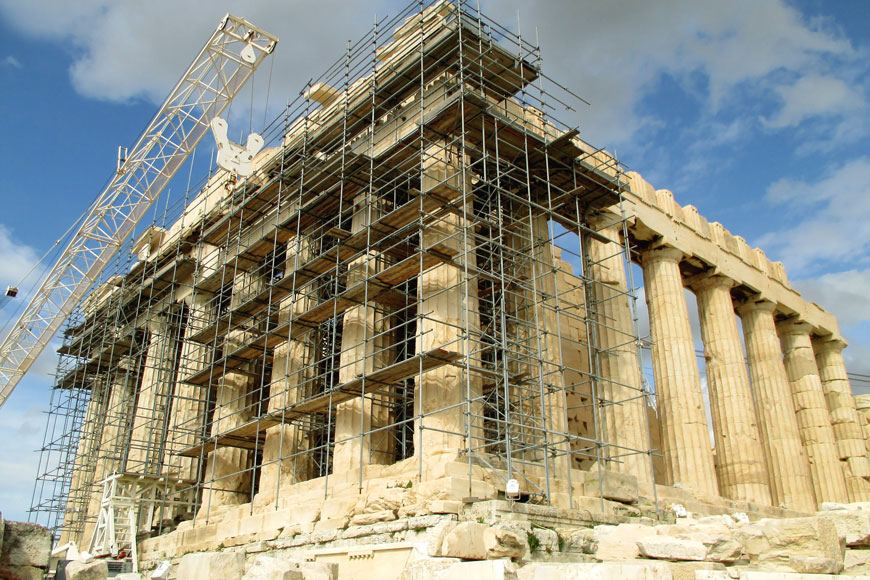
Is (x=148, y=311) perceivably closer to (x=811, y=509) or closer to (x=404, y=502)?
(x=404, y=502)

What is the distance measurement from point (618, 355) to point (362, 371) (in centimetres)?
789

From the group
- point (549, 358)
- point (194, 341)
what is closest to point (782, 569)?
point (549, 358)

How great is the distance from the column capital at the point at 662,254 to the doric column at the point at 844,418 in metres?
13.5

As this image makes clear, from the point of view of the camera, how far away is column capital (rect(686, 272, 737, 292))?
97.8 ft

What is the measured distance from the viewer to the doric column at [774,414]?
28298 mm

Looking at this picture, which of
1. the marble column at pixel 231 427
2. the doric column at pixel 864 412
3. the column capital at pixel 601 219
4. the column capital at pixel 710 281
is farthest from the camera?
the doric column at pixel 864 412

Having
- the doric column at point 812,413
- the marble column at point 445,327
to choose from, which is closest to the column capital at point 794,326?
the doric column at point 812,413

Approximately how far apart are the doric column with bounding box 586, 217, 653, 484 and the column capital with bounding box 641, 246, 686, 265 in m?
2.23

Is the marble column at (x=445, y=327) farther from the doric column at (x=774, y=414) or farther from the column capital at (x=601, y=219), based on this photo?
the doric column at (x=774, y=414)

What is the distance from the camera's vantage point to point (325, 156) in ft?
80.9

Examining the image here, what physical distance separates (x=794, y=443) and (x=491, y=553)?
1986 centimetres

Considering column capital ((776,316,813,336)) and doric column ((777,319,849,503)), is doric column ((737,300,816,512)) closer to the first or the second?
doric column ((777,319,849,503))

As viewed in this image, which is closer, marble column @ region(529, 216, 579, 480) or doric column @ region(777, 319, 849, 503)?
marble column @ region(529, 216, 579, 480)

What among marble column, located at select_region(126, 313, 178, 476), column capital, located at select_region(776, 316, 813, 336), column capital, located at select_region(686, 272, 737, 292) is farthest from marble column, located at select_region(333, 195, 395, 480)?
column capital, located at select_region(776, 316, 813, 336)
